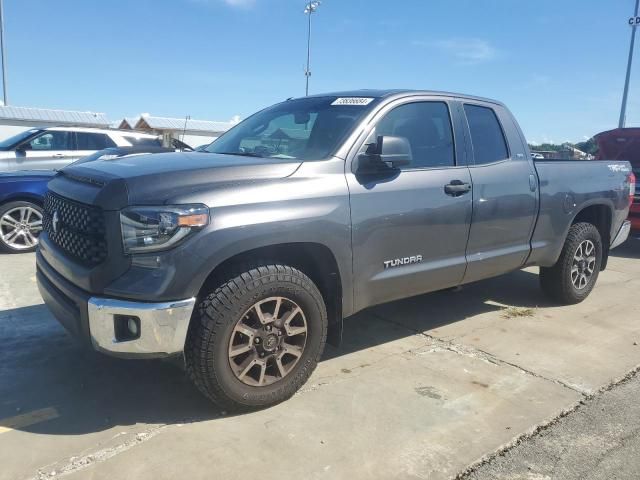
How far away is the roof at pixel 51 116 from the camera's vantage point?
33.7 m

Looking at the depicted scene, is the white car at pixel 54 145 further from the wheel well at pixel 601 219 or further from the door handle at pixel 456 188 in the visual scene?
the wheel well at pixel 601 219

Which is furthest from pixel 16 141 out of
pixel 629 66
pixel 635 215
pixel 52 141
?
pixel 629 66

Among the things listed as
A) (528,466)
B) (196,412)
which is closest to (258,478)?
(196,412)

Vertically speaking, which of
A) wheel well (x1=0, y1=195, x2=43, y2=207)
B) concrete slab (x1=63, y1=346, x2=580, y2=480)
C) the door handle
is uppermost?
the door handle

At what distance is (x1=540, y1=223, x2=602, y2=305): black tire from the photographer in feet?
16.6

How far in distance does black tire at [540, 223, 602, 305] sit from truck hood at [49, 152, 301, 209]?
3.23 m

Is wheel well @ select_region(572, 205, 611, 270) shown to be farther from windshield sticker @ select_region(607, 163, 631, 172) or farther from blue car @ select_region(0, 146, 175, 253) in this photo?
blue car @ select_region(0, 146, 175, 253)

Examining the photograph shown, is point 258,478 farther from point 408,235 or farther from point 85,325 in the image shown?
point 408,235

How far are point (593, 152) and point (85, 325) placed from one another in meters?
10.1

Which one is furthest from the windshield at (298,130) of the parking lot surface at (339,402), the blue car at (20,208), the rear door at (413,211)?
the blue car at (20,208)

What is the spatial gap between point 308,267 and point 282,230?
0.46 m

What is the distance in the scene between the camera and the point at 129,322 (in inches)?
104

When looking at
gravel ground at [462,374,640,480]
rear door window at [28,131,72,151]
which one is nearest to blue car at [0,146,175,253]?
rear door window at [28,131,72,151]

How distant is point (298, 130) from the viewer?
3.79 metres
